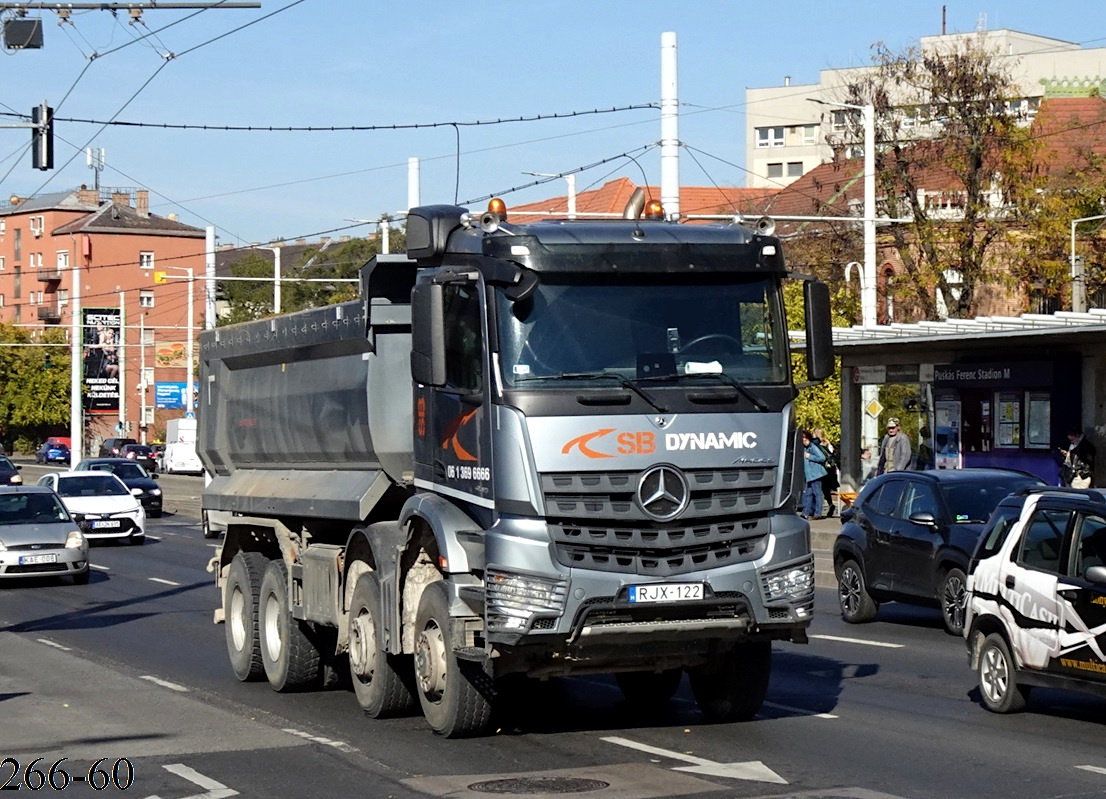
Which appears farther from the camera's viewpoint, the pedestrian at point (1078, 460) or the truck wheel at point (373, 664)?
the pedestrian at point (1078, 460)

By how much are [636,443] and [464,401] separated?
115cm

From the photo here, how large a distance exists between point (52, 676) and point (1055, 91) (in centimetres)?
9075

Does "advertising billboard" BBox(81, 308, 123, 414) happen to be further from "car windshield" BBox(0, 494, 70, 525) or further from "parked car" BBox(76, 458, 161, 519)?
"car windshield" BBox(0, 494, 70, 525)

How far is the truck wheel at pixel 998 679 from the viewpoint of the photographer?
39.4 feet

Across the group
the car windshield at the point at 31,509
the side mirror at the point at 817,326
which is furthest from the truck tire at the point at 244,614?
the car windshield at the point at 31,509

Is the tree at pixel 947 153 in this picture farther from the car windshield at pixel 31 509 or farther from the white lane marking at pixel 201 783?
the white lane marking at pixel 201 783

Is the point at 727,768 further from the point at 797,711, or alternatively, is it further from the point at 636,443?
the point at 797,711

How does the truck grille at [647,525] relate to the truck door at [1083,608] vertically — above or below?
above

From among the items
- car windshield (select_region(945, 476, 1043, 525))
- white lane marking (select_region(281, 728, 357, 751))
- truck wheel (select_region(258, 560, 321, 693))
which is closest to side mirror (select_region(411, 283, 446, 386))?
white lane marking (select_region(281, 728, 357, 751))

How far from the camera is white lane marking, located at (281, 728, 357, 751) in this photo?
442 inches

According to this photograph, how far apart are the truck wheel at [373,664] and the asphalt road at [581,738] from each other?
0.18 meters

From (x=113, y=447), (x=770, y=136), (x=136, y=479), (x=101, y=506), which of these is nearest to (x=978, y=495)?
(x=101, y=506)

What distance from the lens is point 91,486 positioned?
39.2 meters

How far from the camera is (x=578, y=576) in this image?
1034 cm
